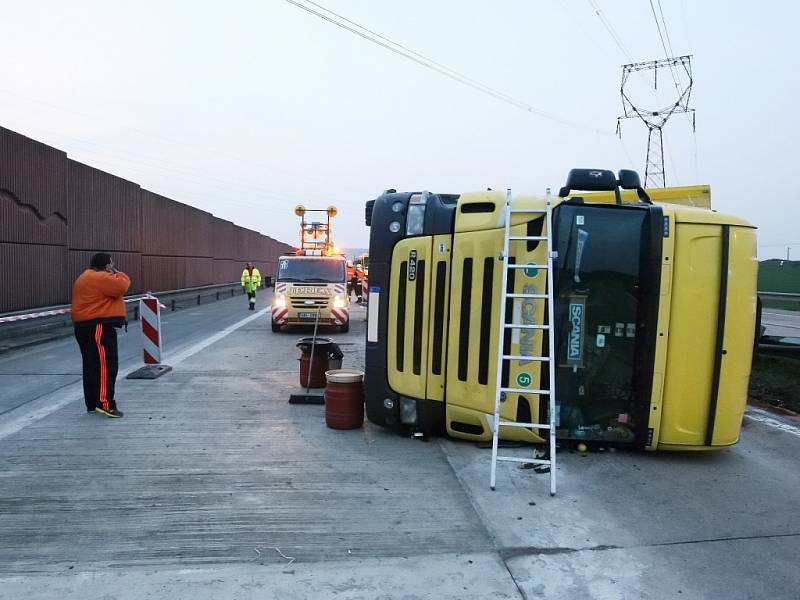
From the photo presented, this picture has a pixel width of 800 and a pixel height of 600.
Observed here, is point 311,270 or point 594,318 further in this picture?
point 311,270

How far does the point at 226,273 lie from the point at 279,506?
35.4 meters

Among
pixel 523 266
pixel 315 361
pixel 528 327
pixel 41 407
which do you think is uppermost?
pixel 523 266

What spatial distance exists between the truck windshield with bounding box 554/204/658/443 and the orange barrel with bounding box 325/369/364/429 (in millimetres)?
2133

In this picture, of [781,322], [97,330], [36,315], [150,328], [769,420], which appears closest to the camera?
[97,330]

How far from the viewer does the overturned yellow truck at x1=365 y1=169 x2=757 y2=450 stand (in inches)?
218

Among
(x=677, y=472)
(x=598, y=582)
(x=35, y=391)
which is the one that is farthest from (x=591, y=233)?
(x=35, y=391)

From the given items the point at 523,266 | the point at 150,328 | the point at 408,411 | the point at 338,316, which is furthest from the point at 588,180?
the point at 338,316

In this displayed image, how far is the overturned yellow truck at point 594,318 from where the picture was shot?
5.54 meters

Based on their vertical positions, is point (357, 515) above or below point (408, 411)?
below

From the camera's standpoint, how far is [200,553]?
3.86 m

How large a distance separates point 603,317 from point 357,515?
9.51 feet

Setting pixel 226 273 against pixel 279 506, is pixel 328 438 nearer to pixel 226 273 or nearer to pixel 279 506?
pixel 279 506

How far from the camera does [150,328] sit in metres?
9.71

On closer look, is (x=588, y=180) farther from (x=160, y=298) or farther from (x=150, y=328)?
(x=160, y=298)
